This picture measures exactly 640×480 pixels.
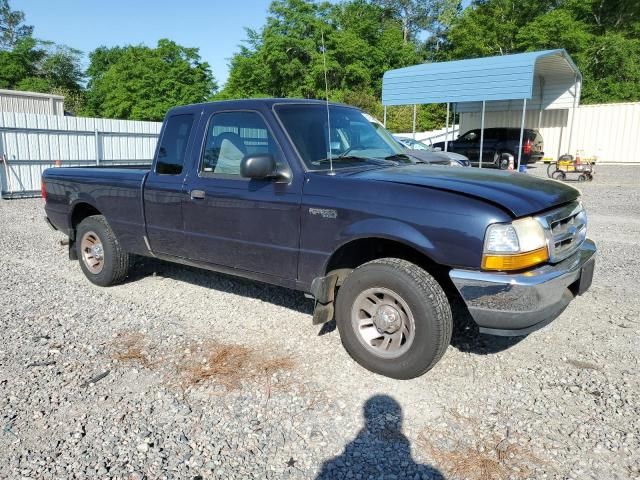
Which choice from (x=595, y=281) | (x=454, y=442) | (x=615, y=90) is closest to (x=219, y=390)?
(x=454, y=442)

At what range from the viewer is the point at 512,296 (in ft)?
10.0

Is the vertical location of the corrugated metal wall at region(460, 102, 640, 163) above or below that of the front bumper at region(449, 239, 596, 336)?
above

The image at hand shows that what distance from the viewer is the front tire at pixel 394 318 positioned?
10.8 ft

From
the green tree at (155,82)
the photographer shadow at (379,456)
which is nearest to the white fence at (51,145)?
the photographer shadow at (379,456)

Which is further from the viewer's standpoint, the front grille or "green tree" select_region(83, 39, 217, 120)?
"green tree" select_region(83, 39, 217, 120)

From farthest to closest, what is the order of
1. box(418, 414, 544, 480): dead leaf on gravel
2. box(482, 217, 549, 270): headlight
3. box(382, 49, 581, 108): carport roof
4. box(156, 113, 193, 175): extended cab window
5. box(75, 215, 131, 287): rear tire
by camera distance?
box(382, 49, 581, 108): carport roof
box(75, 215, 131, 287): rear tire
box(156, 113, 193, 175): extended cab window
box(482, 217, 549, 270): headlight
box(418, 414, 544, 480): dead leaf on gravel

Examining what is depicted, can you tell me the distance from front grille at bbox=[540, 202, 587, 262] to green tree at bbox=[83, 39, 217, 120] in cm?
4773

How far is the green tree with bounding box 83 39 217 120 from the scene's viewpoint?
162ft

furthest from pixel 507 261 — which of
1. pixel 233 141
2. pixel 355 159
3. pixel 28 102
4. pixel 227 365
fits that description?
pixel 28 102

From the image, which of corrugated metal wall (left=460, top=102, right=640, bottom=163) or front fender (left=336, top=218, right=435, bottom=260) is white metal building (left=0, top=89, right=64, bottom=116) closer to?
corrugated metal wall (left=460, top=102, right=640, bottom=163)

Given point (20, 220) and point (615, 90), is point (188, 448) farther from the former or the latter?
point (615, 90)

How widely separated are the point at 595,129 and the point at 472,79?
36.5ft

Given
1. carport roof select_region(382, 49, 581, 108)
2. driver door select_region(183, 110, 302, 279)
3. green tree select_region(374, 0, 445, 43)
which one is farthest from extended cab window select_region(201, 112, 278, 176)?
green tree select_region(374, 0, 445, 43)

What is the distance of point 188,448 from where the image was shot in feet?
9.29
